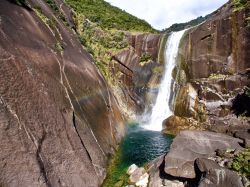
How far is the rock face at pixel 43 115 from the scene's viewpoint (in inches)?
544

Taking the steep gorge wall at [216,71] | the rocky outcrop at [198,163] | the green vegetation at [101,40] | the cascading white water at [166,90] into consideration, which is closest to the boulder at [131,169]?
the rocky outcrop at [198,163]

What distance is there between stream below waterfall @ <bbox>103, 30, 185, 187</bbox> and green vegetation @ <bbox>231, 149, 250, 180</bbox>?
24.1ft

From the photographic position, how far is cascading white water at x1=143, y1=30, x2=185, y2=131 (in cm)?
4075

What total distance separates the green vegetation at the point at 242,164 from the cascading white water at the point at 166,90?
21.5m

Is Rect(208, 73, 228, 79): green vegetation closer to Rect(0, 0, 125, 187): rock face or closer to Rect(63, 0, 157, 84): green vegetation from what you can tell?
Rect(63, 0, 157, 84): green vegetation

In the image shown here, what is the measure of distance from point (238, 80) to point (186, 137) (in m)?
15.4

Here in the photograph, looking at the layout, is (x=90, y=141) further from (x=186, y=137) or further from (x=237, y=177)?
(x=237, y=177)

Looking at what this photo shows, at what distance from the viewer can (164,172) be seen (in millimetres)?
19453

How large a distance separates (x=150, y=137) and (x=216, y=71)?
11907mm

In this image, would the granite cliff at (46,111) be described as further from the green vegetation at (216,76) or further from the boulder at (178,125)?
the green vegetation at (216,76)

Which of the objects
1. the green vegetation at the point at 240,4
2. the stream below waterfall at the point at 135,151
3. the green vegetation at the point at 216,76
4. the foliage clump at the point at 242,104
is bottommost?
the stream below waterfall at the point at 135,151

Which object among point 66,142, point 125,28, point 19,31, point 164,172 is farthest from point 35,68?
point 125,28

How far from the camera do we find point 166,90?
4203 centimetres

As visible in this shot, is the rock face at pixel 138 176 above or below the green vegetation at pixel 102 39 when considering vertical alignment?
below
